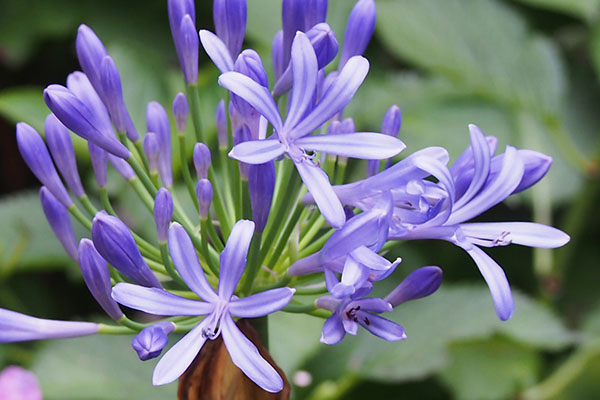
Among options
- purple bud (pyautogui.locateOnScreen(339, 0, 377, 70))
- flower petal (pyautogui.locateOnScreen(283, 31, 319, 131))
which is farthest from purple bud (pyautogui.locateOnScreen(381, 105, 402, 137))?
flower petal (pyautogui.locateOnScreen(283, 31, 319, 131))

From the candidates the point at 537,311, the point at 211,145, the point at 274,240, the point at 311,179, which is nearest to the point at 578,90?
the point at 537,311

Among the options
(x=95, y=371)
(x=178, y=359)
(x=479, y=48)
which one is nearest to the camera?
(x=178, y=359)

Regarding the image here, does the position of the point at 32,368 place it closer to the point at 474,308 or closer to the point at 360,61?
the point at 474,308

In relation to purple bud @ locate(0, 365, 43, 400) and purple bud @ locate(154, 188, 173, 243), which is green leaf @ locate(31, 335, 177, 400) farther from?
purple bud @ locate(154, 188, 173, 243)

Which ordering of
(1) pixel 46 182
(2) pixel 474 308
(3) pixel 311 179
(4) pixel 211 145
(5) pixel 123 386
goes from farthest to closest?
(4) pixel 211 145, (2) pixel 474 308, (5) pixel 123 386, (1) pixel 46 182, (3) pixel 311 179

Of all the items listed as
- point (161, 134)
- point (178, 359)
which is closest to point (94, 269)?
point (178, 359)

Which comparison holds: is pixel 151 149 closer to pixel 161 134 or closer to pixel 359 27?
pixel 161 134

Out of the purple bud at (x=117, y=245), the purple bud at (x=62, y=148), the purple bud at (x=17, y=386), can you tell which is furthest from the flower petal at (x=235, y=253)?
the purple bud at (x=17, y=386)
